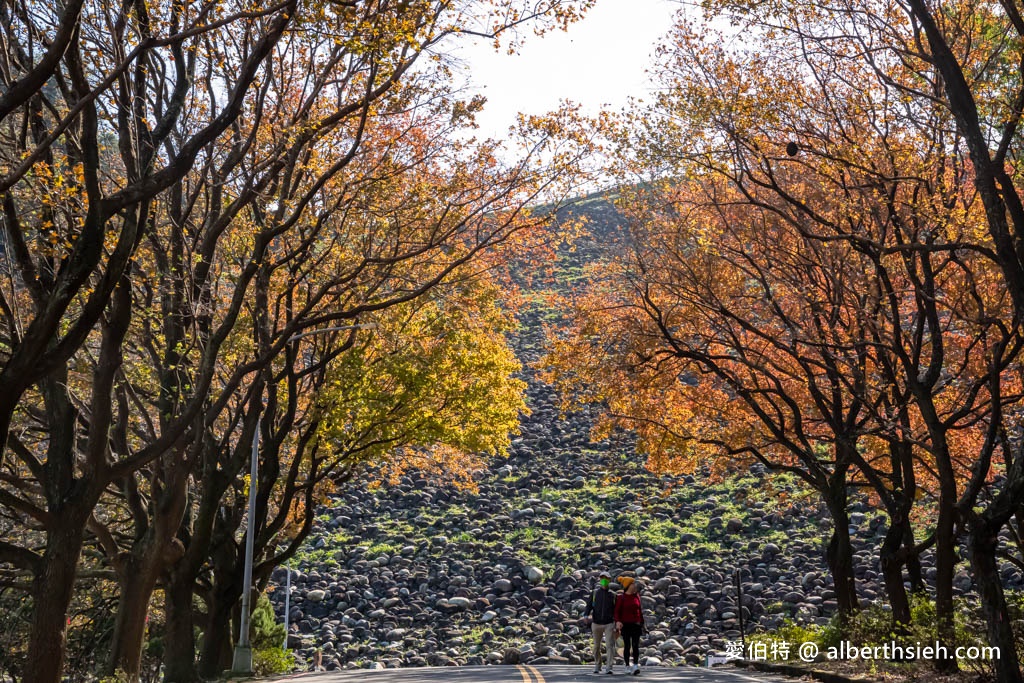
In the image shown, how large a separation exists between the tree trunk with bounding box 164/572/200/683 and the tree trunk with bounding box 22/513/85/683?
7478mm

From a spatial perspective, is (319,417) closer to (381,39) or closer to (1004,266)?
(381,39)

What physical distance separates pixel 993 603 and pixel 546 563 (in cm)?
3803

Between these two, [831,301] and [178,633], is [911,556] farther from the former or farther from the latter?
[178,633]

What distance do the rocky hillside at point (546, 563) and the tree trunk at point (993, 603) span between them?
15.7 metres

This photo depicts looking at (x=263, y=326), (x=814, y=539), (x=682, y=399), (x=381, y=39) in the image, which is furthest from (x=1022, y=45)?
(x=814, y=539)

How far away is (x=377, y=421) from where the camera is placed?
75.0ft

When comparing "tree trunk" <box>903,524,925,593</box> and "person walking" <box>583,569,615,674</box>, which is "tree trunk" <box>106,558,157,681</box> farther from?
"tree trunk" <box>903,524,925,593</box>

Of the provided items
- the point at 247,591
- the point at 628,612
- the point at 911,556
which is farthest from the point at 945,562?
the point at 247,591

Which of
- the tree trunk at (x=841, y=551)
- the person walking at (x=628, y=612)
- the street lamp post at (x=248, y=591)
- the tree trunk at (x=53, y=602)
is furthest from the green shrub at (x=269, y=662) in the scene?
the tree trunk at (x=841, y=551)

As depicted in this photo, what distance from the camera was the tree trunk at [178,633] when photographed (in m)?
19.4

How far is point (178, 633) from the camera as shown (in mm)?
19531

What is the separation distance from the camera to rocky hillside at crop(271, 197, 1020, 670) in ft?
128

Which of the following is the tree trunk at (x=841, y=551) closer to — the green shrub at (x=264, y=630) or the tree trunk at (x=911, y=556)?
the tree trunk at (x=911, y=556)

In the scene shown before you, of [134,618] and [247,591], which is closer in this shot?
[134,618]
